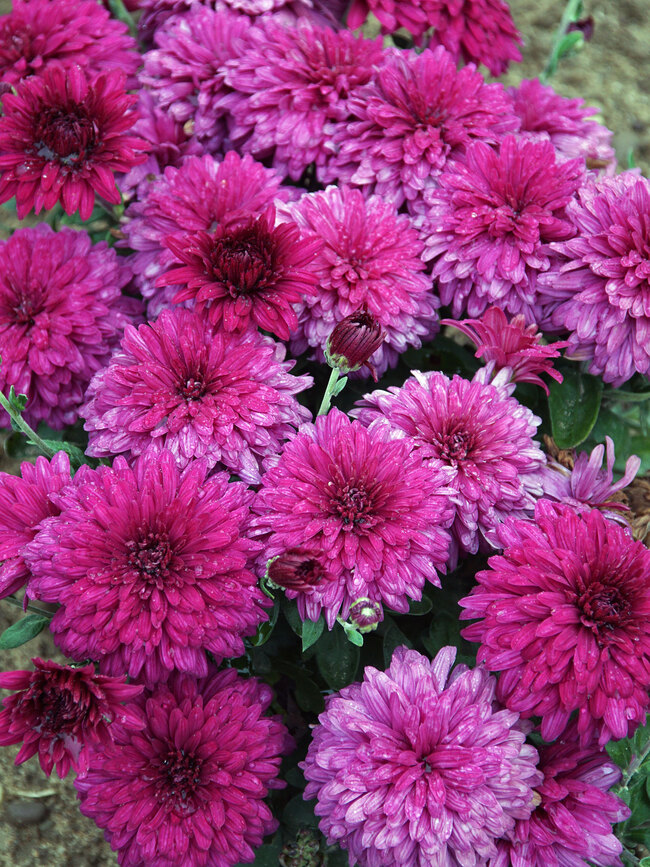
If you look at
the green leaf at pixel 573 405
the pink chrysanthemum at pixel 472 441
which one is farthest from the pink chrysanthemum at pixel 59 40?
the green leaf at pixel 573 405

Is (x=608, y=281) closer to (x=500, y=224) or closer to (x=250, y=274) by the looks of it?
(x=500, y=224)

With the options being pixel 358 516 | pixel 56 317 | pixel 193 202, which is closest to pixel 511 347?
pixel 358 516

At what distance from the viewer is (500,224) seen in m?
1.10

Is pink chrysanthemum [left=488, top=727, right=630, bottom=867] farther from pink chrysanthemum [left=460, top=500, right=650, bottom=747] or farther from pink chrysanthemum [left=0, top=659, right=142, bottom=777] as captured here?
pink chrysanthemum [left=0, top=659, right=142, bottom=777]

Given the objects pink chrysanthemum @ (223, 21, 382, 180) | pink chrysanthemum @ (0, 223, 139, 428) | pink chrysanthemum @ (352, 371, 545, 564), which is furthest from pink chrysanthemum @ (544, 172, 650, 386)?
pink chrysanthemum @ (0, 223, 139, 428)

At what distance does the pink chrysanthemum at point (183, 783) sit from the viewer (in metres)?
0.93

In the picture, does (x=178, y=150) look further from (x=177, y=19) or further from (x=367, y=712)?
(x=367, y=712)

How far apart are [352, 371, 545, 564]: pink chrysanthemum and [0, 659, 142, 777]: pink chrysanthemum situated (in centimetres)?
44

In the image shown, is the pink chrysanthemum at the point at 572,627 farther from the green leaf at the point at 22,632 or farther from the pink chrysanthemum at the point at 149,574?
the green leaf at the point at 22,632

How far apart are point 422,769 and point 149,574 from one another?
0.37 metres

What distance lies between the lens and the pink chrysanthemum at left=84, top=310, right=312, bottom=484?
990 mm

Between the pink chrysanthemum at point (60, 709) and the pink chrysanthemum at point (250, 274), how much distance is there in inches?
17.9

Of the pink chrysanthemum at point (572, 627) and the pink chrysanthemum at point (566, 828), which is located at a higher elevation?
the pink chrysanthemum at point (572, 627)

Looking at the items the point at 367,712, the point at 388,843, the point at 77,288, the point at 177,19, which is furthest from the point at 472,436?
the point at 177,19
